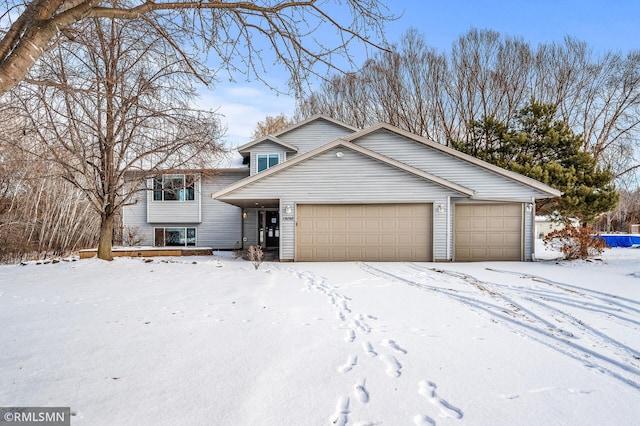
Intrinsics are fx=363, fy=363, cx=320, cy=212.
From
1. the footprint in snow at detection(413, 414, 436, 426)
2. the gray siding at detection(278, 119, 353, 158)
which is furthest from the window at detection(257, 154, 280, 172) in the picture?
the footprint in snow at detection(413, 414, 436, 426)

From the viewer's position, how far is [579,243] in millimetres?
12242

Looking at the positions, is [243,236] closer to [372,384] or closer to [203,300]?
[203,300]

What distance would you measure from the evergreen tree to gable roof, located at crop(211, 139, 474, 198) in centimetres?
600

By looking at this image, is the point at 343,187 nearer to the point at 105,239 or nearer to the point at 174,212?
the point at 105,239

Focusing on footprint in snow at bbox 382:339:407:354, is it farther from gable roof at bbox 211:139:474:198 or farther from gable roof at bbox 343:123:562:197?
gable roof at bbox 343:123:562:197

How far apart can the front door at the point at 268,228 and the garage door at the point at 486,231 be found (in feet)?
31.2

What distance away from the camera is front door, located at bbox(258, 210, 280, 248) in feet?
62.8

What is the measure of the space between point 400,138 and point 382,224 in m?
3.97

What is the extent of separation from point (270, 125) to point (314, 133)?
43.2 ft

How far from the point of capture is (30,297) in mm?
6469

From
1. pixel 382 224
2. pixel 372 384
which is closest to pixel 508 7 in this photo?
pixel 382 224

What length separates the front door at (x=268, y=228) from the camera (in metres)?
19.2
